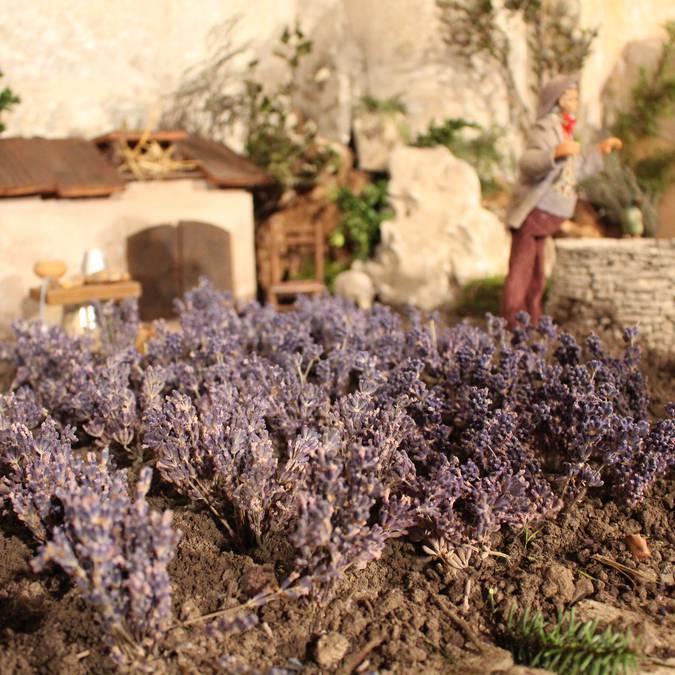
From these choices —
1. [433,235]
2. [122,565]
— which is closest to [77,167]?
[433,235]

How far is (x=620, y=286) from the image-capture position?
250 inches

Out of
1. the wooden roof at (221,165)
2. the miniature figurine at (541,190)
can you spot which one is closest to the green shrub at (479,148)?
the wooden roof at (221,165)

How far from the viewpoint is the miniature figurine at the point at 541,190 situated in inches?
226

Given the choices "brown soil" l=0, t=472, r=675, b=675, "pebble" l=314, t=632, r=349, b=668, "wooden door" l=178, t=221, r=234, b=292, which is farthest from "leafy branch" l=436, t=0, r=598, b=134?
"pebble" l=314, t=632, r=349, b=668

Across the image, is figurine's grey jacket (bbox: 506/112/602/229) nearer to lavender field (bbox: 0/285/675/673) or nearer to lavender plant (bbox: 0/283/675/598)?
lavender plant (bbox: 0/283/675/598)

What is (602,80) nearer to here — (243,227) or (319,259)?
(319,259)

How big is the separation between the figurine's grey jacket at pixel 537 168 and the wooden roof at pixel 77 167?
9.78 feet

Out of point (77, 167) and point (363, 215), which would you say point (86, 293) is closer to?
point (77, 167)

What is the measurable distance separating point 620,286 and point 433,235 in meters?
2.77

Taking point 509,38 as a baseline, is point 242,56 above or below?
below

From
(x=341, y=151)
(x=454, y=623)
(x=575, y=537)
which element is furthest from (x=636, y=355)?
(x=341, y=151)

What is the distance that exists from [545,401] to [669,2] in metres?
8.68

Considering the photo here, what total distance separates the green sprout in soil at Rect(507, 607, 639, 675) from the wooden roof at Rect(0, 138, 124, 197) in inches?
217

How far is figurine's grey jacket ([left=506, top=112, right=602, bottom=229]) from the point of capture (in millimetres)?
5727
